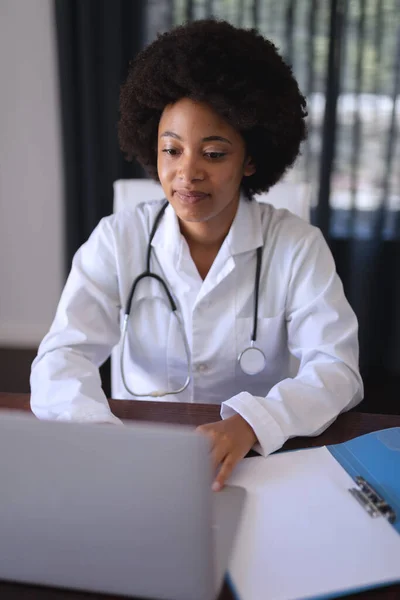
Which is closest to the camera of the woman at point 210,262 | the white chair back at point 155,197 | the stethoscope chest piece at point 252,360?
the woman at point 210,262

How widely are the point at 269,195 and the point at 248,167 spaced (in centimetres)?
17

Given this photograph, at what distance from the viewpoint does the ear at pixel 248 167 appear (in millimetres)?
1228

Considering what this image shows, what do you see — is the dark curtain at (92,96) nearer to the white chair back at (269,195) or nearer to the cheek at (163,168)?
the white chair back at (269,195)

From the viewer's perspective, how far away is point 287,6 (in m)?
2.34

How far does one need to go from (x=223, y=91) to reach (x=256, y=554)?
78 centimetres

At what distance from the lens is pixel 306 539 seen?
0.63 meters

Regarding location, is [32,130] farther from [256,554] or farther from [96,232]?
[256,554]

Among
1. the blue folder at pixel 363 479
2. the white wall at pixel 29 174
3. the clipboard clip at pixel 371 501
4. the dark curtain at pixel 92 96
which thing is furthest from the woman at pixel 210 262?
the white wall at pixel 29 174

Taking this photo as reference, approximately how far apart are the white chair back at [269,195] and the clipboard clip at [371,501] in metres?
0.77

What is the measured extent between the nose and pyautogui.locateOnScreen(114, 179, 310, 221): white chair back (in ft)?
0.97

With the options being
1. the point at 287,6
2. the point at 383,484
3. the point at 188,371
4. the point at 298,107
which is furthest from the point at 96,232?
the point at 287,6

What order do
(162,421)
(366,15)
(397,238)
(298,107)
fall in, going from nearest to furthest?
(162,421) < (298,107) < (366,15) < (397,238)

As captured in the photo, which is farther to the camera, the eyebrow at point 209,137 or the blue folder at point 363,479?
the eyebrow at point 209,137

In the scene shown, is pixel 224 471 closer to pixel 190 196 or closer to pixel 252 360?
pixel 252 360
